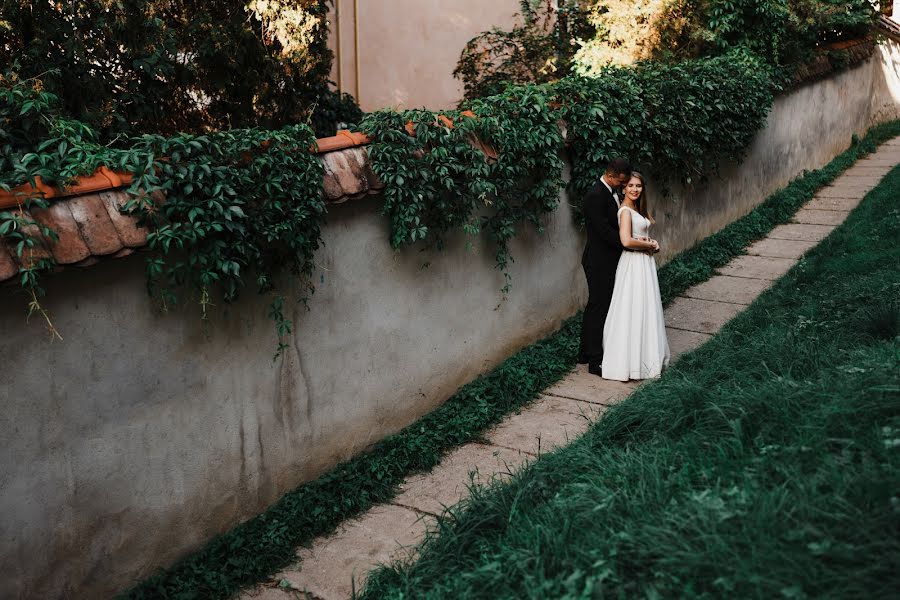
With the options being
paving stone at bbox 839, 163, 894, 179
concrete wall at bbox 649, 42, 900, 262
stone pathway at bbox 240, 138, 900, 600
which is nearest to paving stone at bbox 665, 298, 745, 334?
stone pathway at bbox 240, 138, 900, 600

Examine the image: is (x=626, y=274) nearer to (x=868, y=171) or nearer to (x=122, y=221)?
(x=122, y=221)

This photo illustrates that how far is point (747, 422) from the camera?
13.0ft

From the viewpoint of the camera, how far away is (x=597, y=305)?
6.86 m

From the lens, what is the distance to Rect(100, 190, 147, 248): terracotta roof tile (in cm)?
385

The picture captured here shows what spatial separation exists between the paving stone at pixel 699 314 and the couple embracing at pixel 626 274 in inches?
39.2

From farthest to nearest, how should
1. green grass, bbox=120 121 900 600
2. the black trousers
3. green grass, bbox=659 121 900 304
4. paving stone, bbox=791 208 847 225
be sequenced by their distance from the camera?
paving stone, bbox=791 208 847 225 → green grass, bbox=659 121 900 304 → the black trousers → green grass, bbox=120 121 900 600

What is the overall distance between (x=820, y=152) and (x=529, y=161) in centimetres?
854

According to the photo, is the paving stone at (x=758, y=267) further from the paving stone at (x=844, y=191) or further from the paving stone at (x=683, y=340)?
the paving stone at (x=844, y=191)

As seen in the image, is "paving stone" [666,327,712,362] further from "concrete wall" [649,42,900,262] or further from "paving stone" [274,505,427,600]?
"paving stone" [274,505,427,600]

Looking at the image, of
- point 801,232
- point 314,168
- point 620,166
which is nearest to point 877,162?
point 801,232

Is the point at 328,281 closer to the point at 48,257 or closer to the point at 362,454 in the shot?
the point at 362,454

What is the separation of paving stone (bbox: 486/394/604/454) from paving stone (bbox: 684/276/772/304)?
280 centimetres

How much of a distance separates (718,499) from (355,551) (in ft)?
7.32

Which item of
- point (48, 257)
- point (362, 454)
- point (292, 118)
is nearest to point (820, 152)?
point (292, 118)
